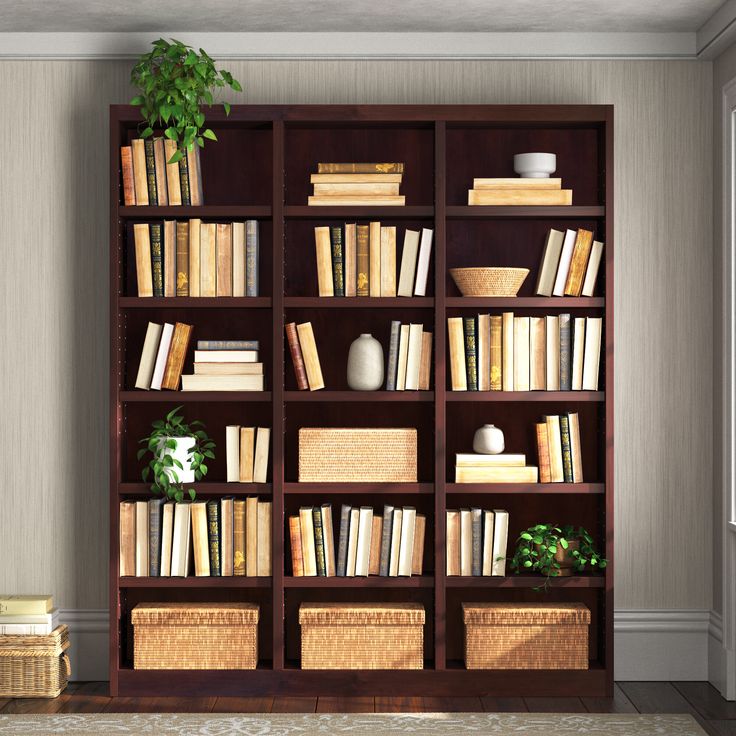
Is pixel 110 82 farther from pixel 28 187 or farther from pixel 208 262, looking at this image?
pixel 208 262

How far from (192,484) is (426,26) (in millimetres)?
2085

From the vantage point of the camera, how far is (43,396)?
378cm

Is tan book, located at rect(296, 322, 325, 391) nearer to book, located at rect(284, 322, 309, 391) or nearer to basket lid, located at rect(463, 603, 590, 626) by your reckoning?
book, located at rect(284, 322, 309, 391)

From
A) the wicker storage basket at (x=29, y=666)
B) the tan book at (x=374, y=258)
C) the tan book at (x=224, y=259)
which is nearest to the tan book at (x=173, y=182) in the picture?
the tan book at (x=224, y=259)

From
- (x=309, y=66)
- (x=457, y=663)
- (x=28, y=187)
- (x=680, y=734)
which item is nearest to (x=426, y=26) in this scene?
(x=309, y=66)

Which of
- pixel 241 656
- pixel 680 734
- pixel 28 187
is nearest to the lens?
pixel 680 734

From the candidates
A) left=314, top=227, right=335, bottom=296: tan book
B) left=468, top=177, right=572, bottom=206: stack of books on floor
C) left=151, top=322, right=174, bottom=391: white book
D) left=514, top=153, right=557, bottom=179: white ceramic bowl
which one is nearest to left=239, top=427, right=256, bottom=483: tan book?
left=151, top=322, right=174, bottom=391: white book

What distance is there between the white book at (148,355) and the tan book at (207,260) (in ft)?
0.81

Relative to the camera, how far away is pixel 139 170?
11.6 feet

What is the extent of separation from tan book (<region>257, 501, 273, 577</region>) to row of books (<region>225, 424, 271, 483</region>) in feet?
0.39

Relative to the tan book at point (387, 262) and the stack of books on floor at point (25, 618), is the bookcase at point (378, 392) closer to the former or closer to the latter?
the tan book at point (387, 262)

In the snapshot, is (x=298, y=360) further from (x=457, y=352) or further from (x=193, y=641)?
(x=193, y=641)

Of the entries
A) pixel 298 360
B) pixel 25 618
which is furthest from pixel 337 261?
pixel 25 618

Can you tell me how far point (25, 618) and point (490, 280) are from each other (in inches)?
89.2
